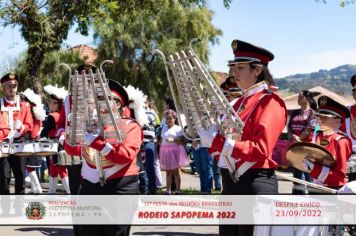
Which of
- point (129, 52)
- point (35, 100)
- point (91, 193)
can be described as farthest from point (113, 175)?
point (129, 52)

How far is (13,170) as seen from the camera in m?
8.95

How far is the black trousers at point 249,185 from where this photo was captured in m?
3.92

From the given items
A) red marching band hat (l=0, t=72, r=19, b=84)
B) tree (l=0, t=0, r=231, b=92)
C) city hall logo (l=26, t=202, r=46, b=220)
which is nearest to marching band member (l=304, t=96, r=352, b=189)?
city hall logo (l=26, t=202, r=46, b=220)

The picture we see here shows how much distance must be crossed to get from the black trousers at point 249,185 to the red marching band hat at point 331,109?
1.68 meters

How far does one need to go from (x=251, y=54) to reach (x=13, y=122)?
5.73 meters

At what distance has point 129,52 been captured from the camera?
33.5 meters

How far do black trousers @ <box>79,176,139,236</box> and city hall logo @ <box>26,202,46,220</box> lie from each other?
3.34m

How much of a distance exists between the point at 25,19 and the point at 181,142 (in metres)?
5.44

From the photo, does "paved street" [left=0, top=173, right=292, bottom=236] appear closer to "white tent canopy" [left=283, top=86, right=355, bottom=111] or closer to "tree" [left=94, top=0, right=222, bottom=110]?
"white tent canopy" [left=283, top=86, right=355, bottom=111]

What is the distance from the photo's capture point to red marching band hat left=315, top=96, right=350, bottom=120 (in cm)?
552

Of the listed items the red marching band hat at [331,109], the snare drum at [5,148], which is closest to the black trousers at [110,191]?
the red marching band hat at [331,109]

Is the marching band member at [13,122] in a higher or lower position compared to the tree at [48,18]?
lower

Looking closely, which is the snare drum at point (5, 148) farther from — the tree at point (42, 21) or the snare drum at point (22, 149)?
the tree at point (42, 21)

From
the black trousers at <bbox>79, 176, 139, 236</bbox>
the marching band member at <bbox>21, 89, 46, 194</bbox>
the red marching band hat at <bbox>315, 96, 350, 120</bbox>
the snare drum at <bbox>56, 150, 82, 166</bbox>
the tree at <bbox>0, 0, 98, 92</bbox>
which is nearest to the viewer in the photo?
the black trousers at <bbox>79, 176, 139, 236</bbox>
